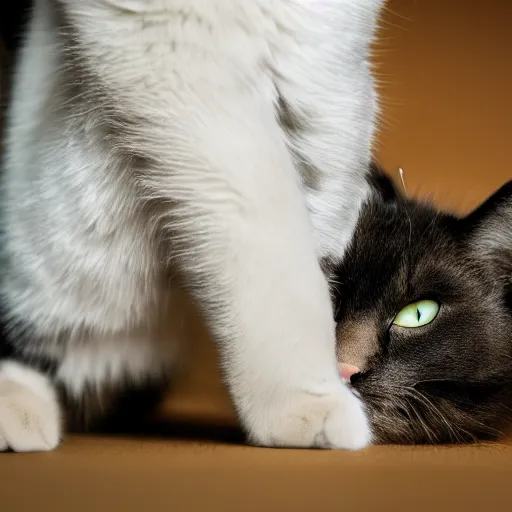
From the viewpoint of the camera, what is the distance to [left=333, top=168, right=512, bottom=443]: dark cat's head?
898mm

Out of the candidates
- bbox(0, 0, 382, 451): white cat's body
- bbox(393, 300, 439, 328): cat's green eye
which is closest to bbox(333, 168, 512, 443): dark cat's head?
bbox(393, 300, 439, 328): cat's green eye

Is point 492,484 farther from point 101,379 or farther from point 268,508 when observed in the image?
point 101,379

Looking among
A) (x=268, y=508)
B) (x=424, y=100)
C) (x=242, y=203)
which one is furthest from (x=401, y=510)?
(x=424, y=100)

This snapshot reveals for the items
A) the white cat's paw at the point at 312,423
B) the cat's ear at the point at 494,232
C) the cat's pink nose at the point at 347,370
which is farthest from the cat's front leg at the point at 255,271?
the cat's ear at the point at 494,232

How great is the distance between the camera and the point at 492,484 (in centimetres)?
67

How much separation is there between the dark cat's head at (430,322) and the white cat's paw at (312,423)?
0.12 m

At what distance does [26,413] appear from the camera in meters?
0.78

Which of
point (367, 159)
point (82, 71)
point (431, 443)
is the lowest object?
point (431, 443)

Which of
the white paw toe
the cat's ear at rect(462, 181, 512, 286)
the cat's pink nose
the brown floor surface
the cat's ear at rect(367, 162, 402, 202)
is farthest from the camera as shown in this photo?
the cat's ear at rect(367, 162, 402, 202)

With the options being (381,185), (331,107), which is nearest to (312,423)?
(331,107)

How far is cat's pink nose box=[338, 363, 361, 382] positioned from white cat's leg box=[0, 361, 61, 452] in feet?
0.94

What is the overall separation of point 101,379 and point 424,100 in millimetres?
726

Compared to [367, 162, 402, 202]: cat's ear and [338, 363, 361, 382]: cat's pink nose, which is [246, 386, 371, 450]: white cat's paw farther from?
[367, 162, 402, 202]: cat's ear

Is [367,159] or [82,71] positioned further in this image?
[367,159]
